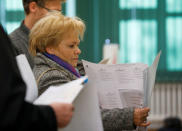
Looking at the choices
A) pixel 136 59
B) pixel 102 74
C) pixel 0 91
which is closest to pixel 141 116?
pixel 102 74

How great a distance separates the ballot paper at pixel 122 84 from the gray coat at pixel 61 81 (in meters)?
0.07

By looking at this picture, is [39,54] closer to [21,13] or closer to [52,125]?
[52,125]

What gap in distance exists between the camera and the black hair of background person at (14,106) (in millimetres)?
1091

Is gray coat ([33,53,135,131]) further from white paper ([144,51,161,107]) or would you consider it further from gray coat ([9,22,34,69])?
gray coat ([9,22,34,69])

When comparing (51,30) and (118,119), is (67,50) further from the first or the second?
(118,119)

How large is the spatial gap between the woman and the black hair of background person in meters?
0.56

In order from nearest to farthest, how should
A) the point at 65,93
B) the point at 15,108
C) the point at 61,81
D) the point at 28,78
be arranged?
the point at 15,108 → the point at 65,93 → the point at 28,78 → the point at 61,81

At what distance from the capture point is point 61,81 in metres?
1.71

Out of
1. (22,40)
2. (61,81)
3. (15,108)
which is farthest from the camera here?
(22,40)

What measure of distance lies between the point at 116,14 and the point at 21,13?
4.55 ft

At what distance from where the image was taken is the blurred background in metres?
6.55

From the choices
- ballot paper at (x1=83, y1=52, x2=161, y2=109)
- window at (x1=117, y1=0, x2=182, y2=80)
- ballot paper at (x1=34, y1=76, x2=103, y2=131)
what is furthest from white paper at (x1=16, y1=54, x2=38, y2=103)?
window at (x1=117, y1=0, x2=182, y2=80)

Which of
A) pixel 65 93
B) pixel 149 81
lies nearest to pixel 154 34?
pixel 149 81

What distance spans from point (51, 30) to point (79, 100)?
46 cm
